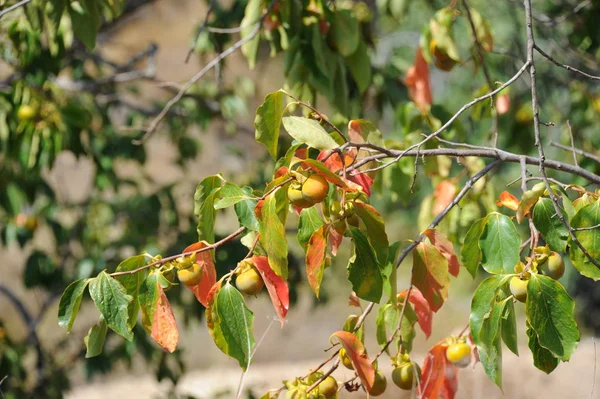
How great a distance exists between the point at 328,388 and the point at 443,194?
724 mm

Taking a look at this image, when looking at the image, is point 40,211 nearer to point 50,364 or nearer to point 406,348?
point 50,364

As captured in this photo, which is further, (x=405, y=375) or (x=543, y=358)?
(x=405, y=375)

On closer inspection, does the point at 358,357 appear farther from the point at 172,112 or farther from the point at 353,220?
the point at 172,112

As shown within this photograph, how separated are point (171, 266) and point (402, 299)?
1.19ft

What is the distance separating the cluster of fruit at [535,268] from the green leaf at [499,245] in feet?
0.06

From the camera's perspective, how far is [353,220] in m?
0.95

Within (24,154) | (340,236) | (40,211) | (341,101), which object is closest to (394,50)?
(341,101)

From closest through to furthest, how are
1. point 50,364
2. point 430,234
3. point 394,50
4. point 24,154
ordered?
point 430,234
point 24,154
point 394,50
point 50,364

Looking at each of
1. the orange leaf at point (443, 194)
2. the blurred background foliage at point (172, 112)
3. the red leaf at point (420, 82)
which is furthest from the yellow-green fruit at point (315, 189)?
the red leaf at point (420, 82)

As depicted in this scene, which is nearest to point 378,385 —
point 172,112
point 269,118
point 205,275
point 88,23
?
point 205,275

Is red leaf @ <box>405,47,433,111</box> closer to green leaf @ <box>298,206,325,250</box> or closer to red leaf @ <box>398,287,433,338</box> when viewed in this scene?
red leaf @ <box>398,287,433,338</box>

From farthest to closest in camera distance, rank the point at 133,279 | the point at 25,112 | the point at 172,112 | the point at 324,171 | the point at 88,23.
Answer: the point at 172,112 < the point at 25,112 < the point at 88,23 < the point at 133,279 < the point at 324,171

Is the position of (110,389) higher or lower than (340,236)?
lower

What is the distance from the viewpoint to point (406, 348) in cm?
112
